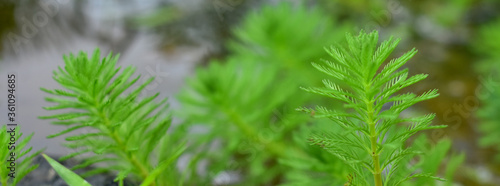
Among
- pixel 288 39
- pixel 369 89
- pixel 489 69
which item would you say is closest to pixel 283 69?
pixel 288 39

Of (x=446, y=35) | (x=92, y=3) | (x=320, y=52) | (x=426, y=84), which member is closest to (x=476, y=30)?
(x=446, y=35)

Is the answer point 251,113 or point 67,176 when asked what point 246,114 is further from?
point 67,176

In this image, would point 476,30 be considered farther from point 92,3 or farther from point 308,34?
point 92,3

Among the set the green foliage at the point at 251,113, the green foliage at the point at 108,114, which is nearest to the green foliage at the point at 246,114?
the green foliage at the point at 251,113

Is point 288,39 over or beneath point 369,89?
over

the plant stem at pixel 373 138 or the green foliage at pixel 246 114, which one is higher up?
the green foliage at pixel 246 114

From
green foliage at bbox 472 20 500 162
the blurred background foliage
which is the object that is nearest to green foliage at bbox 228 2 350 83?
the blurred background foliage

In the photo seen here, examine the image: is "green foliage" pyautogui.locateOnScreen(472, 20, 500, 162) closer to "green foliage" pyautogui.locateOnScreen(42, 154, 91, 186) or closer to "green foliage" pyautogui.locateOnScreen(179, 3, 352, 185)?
"green foliage" pyautogui.locateOnScreen(179, 3, 352, 185)

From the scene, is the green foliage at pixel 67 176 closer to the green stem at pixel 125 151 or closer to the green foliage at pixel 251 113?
the green stem at pixel 125 151
